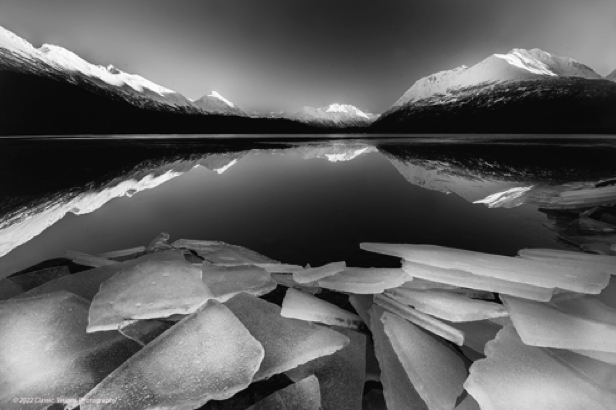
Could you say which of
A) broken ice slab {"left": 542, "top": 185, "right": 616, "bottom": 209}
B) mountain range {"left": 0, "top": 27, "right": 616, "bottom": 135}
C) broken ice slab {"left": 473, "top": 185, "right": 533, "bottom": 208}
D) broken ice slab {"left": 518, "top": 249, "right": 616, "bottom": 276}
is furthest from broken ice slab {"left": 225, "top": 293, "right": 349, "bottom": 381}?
mountain range {"left": 0, "top": 27, "right": 616, "bottom": 135}

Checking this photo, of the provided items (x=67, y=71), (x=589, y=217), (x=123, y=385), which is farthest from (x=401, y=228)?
(x=67, y=71)

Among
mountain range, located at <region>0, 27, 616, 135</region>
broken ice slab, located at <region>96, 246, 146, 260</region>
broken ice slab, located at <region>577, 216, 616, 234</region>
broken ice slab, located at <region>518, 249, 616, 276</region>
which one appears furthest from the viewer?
mountain range, located at <region>0, 27, 616, 135</region>

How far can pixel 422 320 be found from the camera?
4.23ft

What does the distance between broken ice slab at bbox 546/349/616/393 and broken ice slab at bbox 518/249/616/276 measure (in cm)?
65

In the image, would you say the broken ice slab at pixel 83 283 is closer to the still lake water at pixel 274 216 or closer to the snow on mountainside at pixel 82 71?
the still lake water at pixel 274 216

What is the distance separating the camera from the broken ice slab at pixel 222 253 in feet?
6.50

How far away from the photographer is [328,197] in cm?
388

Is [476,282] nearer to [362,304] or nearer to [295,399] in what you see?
[362,304]

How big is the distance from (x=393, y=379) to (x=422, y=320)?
33 cm

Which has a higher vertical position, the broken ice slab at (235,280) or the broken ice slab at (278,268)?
the broken ice slab at (278,268)

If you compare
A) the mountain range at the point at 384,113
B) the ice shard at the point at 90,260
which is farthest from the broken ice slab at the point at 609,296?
the mountain range at the point at 384,113

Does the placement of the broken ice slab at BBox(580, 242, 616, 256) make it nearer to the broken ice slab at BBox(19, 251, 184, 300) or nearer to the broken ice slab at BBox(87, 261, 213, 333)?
the broken ice slab at BBox(87, 261, 213, 333)

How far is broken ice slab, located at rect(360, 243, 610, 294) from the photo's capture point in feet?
4.27

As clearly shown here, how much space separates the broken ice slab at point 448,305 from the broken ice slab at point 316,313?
0.26m
